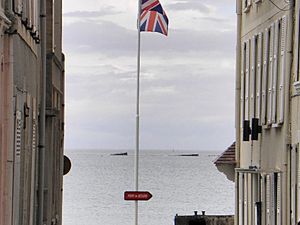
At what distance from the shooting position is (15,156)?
76.2 ft

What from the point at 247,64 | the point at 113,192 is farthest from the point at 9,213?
the point at 113,192

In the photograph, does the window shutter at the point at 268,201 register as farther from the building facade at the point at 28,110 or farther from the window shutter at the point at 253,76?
the building facade at the point at 28,110

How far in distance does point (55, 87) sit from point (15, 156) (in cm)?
1119

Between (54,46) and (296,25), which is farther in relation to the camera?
(54,46)

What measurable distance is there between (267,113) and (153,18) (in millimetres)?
5369

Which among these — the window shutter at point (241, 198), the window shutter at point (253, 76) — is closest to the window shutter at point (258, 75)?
the window shutter at point (253, 76)

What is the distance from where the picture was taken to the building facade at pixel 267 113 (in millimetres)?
29531

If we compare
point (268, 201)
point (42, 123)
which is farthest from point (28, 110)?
point (268, 201)

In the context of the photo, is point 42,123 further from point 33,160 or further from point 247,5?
point 247,5

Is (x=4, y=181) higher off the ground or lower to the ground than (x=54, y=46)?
lower

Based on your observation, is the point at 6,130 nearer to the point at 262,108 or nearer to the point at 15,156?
the point at 15,156

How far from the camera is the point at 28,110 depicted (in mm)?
25625

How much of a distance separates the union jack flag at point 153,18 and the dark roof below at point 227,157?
15.2 feet

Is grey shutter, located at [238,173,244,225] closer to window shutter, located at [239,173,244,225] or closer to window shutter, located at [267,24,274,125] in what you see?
window shutter, located at [239,173,244,225]
